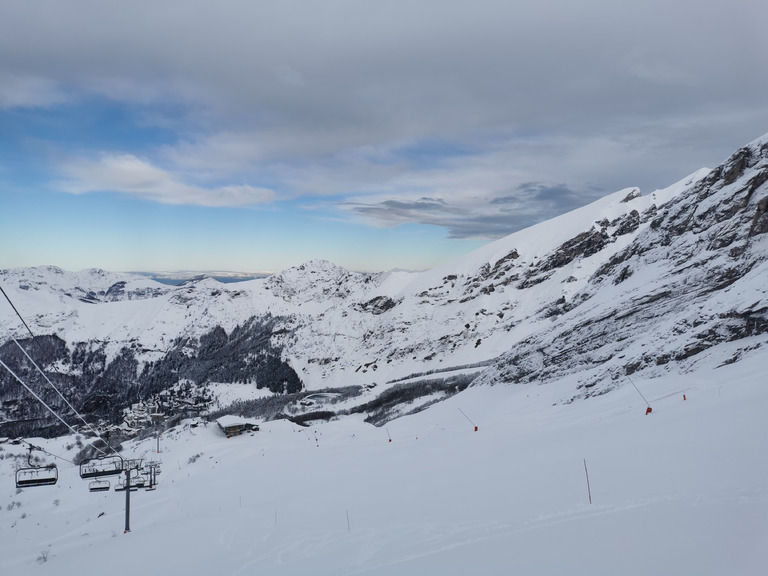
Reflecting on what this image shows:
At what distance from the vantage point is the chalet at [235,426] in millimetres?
52125

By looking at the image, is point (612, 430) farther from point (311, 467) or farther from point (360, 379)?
point (360, 379)

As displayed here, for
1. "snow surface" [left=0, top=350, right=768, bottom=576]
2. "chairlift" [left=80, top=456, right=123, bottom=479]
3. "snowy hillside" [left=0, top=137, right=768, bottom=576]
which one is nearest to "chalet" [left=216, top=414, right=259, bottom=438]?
"snowy hillside" [left=0, top=137, right=768, bottom=576]

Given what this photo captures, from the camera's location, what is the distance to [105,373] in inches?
7357

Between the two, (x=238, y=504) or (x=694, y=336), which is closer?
(x=238, y=504)

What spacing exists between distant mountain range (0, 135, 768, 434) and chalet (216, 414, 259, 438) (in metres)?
17.6

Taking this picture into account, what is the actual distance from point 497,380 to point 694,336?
20.0 metres

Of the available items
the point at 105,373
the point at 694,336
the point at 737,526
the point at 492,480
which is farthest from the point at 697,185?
the point at 105,373

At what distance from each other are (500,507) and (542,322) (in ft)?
287

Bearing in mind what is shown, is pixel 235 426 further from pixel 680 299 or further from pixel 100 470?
pixel 680 299

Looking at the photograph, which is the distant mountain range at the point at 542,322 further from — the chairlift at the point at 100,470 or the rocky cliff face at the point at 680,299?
the chairlift at the point at 100,470

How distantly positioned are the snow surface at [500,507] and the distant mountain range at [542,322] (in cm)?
660

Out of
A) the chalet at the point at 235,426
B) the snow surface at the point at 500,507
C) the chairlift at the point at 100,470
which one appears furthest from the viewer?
the chalet at the point at 235,426

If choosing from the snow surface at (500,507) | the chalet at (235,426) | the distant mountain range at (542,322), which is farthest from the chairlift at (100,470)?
the chalet at (235,426)

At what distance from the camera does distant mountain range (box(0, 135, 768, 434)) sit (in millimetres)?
29327
